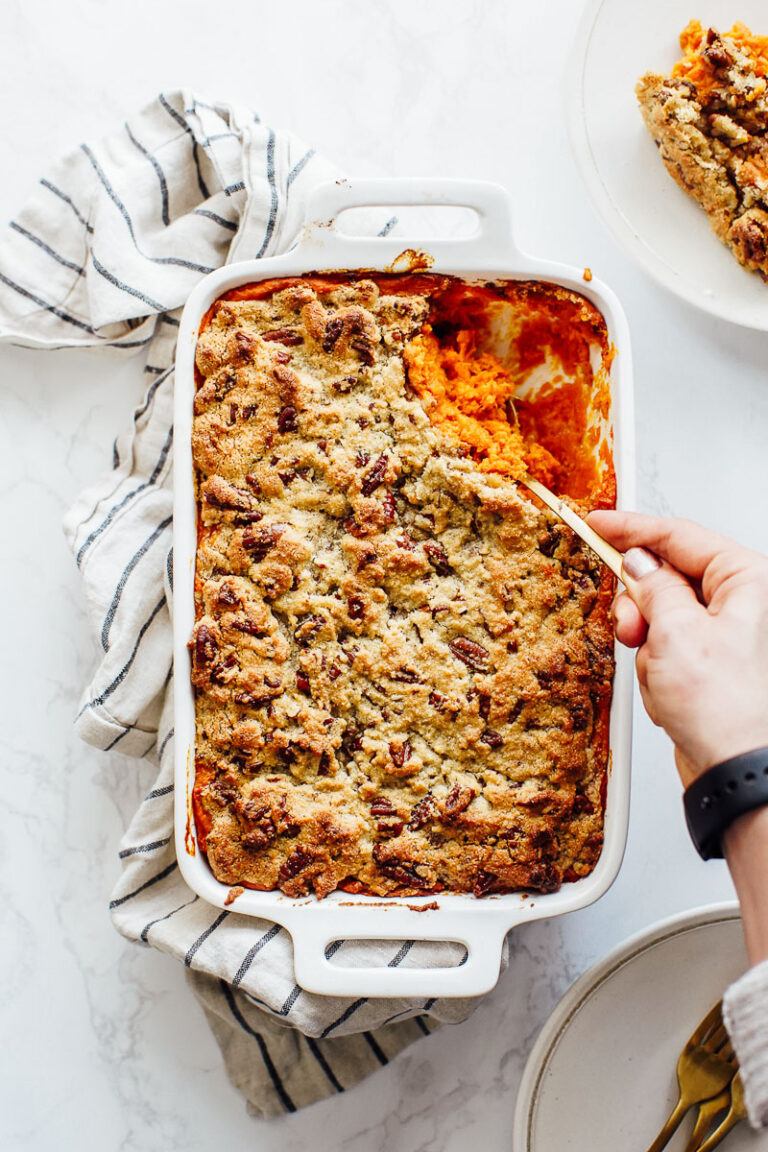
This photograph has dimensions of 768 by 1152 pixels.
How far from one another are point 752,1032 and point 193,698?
105 cm

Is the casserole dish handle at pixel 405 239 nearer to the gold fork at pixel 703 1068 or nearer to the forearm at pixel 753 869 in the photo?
the forearm at pixel 753 869

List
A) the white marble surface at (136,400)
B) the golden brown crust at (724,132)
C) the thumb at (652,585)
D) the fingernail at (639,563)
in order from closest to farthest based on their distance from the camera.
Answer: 1. the thumb at (652,585)
2. the fingernail at (639,563)
3. the golden brown crust at (724,132)
4. the white marble surface at (136,400)

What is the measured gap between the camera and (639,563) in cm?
162

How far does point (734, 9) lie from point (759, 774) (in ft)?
5.26

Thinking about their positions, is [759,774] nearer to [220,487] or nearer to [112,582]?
[220,487]

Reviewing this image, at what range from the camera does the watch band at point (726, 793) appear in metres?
1.33

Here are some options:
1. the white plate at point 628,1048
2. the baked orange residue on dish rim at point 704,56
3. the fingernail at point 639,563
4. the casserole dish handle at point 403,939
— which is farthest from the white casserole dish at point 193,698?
the baked orange residue on dish rim at point 704,56

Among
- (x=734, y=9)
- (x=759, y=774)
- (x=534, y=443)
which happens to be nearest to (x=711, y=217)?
(x=734, y=9)

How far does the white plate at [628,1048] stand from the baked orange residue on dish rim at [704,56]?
5.31 ft

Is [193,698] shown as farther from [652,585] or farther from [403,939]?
[652,585]

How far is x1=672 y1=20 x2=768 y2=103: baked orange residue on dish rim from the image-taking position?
77.5 inches

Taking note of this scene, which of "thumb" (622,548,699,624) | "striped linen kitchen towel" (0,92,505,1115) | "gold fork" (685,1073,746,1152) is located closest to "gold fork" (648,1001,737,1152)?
"gold fork" (685,1073,746,1152)

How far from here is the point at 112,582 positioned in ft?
6.63

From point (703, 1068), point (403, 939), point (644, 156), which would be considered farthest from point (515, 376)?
point (703, 1068)
